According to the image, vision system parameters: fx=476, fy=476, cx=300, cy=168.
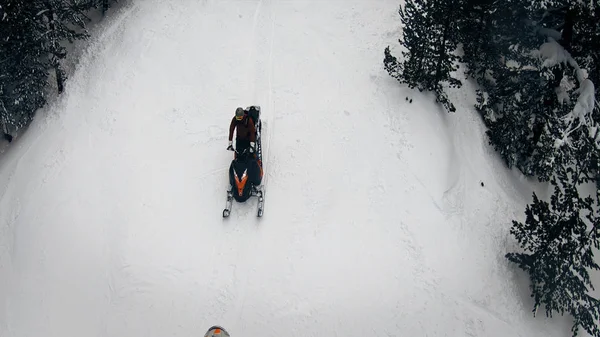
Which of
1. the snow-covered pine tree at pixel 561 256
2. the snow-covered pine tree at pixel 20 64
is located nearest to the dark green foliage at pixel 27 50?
the snow-covered pine tree at pixel 20 64

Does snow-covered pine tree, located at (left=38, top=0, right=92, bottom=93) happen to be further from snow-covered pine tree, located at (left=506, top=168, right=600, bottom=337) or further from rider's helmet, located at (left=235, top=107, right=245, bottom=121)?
snow-covered pine tree, located at (left=506, top=168, right=600, bottom=337)

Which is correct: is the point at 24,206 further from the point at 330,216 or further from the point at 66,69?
the point at 330,216

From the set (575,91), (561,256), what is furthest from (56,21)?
(561,256)

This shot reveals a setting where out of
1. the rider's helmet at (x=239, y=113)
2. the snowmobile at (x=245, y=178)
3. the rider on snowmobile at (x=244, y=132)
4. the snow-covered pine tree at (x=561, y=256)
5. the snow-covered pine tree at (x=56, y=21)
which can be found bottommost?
the snow-covered pine tree at (x=561, y=256)

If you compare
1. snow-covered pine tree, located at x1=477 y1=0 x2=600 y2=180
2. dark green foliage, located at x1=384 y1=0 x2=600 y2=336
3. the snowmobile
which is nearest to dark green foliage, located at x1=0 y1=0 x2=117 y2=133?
the snowmobile

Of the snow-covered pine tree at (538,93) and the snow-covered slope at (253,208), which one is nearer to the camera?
the snow-covered slope at (253,208)

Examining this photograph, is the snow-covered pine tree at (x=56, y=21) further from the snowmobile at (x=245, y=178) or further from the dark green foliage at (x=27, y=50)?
the snowmobile at (x=245, y=178)
